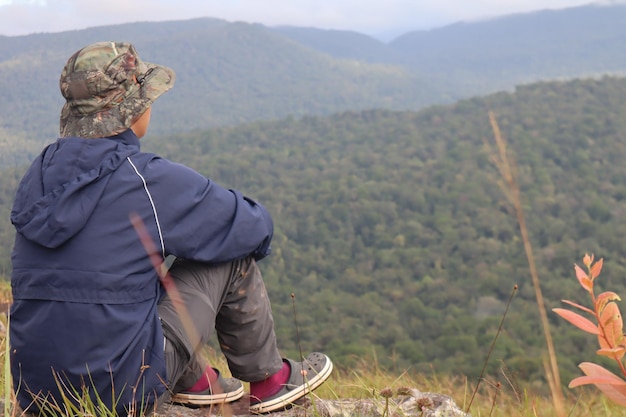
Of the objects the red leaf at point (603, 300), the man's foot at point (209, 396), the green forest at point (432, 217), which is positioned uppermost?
the red leaf at point (603, 300)

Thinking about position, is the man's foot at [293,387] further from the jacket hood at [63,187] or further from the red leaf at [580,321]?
the red leaf at [580,321]

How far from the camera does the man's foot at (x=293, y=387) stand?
1884mm

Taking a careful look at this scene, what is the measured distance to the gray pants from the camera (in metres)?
1.60

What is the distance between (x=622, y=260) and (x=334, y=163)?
94.1ft

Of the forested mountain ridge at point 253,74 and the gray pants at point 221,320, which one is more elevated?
the gray pants at point 221,320

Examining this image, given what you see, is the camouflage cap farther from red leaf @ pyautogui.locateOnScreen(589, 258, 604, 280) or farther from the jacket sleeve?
red leaf @ pyautogui.locateOnScreen(589, 258, 604, 280)

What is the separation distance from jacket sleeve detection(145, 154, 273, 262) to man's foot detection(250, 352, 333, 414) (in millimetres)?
454

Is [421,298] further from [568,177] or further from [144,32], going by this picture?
[144,32]

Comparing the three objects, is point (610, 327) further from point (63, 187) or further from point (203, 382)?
point (203, 382)

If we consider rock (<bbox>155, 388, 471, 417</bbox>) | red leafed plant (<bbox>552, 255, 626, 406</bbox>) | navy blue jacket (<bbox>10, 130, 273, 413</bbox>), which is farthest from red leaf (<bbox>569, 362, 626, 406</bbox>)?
navy blue jacket (<bbox>10, 130, 273, 413</bbox>)

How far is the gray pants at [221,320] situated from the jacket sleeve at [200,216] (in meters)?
0.09

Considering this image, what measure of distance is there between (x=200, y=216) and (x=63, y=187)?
318mm

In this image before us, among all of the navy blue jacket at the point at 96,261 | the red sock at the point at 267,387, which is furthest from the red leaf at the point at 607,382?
the red sock at the point at 267,387

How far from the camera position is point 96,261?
4.62ft
